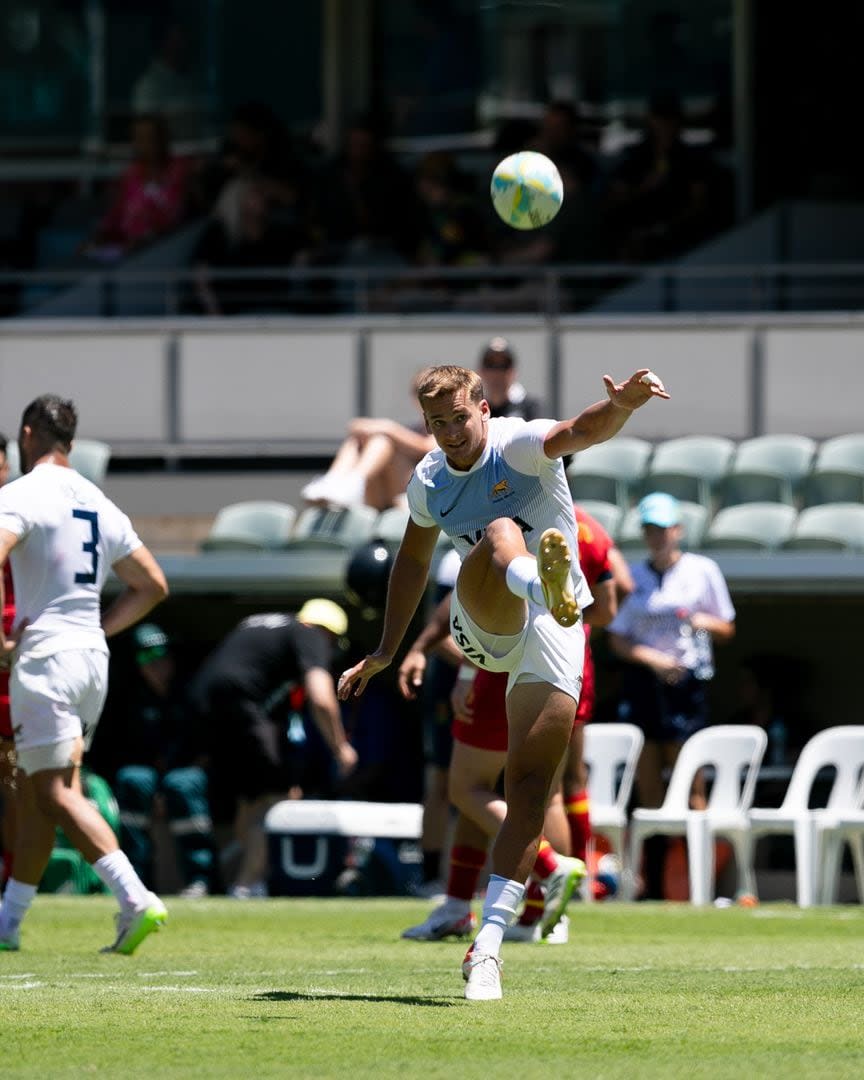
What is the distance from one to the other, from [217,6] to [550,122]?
467cm

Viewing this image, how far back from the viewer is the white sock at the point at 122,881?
8.06m

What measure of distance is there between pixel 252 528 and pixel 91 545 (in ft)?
22.8

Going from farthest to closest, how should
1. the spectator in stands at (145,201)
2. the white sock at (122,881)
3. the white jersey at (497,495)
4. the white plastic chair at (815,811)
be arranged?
the spectator in stands at (145,201)
the white plastic chair at (815,811)
the white sock at (122,881)
the white jersey at (497,495)

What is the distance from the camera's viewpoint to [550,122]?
1833 centimetres

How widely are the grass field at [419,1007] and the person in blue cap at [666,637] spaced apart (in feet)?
11.0

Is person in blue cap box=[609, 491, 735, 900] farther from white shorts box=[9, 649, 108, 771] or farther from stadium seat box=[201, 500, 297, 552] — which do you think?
white shorts box=[9, 649, 108, 771]

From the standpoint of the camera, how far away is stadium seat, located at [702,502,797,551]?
1438 cm

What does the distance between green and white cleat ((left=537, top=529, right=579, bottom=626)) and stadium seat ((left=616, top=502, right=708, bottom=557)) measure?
776cm

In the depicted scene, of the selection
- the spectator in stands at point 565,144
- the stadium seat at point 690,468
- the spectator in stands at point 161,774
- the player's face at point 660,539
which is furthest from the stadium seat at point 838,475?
the spectator in stands at point 161,774

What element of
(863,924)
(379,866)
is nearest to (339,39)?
(379,866)

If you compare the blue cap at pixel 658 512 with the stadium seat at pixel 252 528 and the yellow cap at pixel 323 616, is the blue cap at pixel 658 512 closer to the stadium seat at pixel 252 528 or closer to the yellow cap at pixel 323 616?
the yellow cap at pixel 323 616

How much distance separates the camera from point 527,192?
8.65m

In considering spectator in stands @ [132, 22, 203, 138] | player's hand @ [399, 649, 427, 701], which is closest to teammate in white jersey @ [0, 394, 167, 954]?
player's hand @ [399, 649, 427, 701]

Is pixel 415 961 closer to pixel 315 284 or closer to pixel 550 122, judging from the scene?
pixel 315 284
